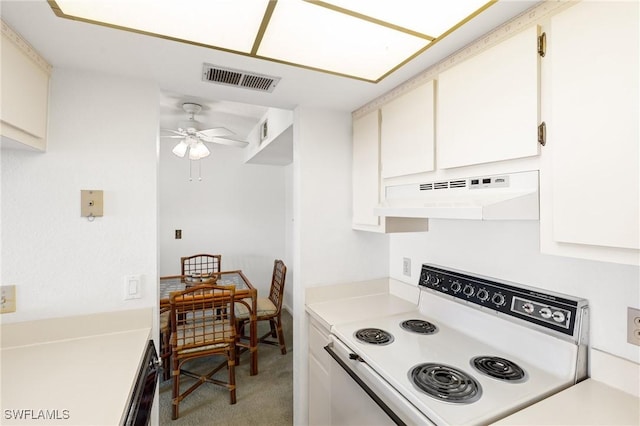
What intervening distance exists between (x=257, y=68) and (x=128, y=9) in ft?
1.76

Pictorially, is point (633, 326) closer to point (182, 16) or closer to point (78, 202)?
point (182, 16)

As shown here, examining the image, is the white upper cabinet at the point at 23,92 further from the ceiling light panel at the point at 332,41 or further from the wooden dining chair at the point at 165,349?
the wooden dining chair at the point at 165,349

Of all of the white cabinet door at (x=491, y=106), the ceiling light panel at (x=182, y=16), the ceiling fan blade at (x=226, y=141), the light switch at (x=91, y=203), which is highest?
the ceiling fan blade at (x=226, y=141)

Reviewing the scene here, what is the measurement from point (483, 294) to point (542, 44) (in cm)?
107

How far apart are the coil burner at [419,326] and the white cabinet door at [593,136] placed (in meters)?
0.77

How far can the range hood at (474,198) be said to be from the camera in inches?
38.5

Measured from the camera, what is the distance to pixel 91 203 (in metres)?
1.41

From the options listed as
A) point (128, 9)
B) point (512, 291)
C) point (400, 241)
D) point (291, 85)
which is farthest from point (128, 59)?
point (512, 291)

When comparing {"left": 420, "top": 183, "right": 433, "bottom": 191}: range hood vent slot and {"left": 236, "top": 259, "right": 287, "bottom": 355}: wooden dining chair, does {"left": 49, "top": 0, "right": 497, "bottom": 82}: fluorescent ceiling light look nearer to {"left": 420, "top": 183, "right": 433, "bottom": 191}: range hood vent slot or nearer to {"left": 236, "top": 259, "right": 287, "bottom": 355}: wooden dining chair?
{"left": 420, "top": 183, "right": 433, "bottom": 191}: range hood vent slot

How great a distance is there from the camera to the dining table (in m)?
2.68

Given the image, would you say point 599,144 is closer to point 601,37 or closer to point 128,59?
point 601,37

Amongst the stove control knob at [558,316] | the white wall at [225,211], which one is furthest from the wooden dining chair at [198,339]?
the stove control knob at [558,316]

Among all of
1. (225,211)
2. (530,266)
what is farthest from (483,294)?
(225,211)

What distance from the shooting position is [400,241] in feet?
6.81
